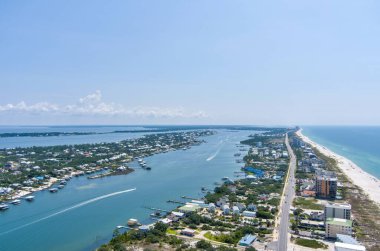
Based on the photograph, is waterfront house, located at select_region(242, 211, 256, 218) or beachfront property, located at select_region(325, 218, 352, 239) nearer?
beachfront property, located at select_region(325, 218, 352, 239)

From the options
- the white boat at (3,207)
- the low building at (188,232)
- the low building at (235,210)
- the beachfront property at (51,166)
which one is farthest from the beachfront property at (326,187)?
the white boat at (3,207)

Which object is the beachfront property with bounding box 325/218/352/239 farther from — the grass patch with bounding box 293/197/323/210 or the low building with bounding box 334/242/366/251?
the grass patch with bounding box 293/197/323/210

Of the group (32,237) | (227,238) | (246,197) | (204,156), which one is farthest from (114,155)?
(227,238)

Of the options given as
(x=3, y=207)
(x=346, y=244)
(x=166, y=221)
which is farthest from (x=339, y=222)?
(x=3, y=207)

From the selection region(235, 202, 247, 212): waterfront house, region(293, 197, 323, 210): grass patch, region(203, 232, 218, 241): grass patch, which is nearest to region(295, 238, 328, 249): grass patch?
region(203, 232, 218, 241): grass patch

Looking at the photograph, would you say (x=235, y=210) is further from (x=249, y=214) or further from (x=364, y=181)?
(x=364, y=181)

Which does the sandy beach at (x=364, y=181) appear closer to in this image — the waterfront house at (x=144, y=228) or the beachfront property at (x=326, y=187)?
the beachfront property at (x=326, y=187)
